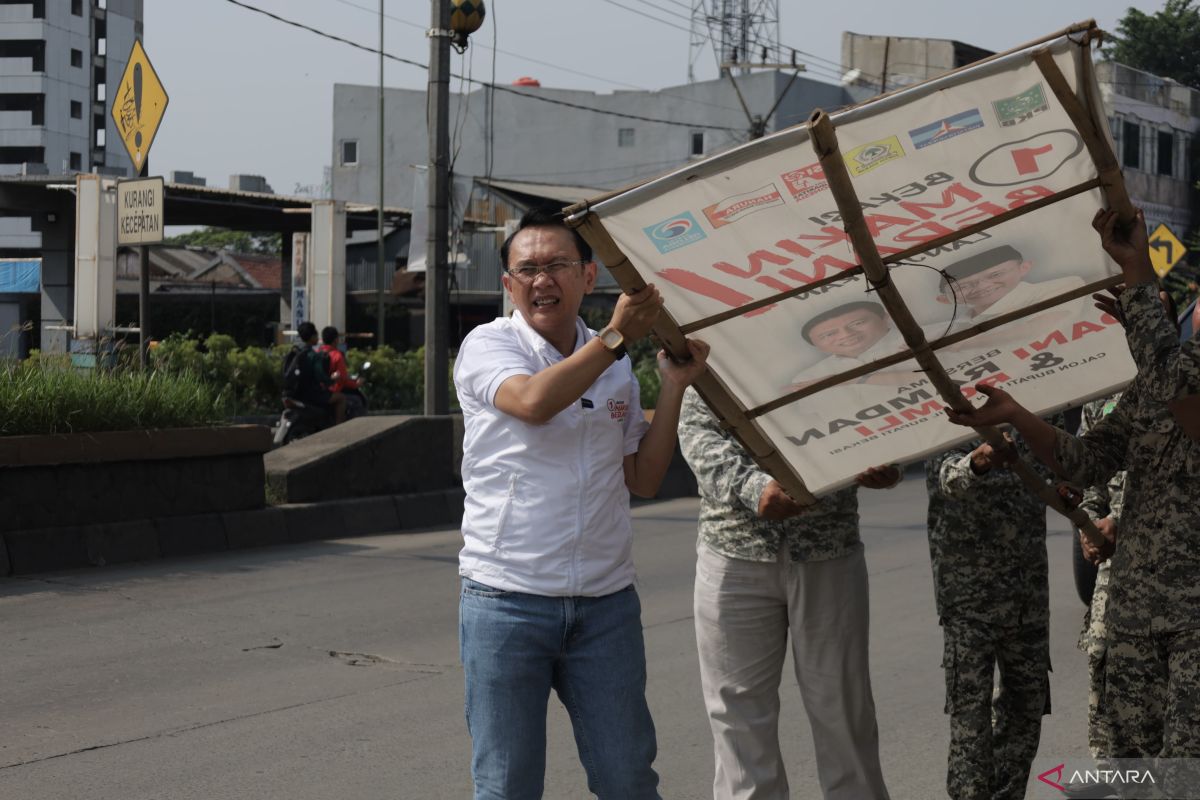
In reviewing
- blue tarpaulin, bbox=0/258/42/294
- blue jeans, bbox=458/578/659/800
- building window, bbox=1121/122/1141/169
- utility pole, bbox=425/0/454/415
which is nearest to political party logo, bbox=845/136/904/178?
blue jeans, bbox=458/578/659/800

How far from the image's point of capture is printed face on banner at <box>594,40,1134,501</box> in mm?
3002

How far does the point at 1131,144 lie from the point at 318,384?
33426 mm

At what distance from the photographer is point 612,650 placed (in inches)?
131

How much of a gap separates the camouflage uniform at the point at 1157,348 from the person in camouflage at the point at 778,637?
1.10 metres

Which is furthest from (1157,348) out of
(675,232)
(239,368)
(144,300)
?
(239,368)

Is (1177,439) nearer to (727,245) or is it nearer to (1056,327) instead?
(1056,327)

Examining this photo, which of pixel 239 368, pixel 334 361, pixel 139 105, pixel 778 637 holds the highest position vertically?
pixel 139 105

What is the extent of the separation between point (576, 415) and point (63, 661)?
16.1 ft

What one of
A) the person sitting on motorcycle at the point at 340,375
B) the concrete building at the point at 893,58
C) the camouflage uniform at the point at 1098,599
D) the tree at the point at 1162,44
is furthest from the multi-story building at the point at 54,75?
the camouflage uniform at the point at 1098,599

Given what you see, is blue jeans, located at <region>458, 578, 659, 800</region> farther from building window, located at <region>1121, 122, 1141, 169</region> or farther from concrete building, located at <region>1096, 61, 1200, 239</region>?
building window, located at <region>1121, 122, 1141, 169</region>

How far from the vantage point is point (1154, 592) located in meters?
3.45

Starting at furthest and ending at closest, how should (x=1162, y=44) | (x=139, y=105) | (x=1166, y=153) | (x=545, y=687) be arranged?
(x=1162, y=44), (x=1166, y=153), (x=139, y=105), (x=545, y=687)

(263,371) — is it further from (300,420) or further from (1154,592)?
(1154,592)

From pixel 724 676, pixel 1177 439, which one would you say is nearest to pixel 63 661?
pixel 724 676
